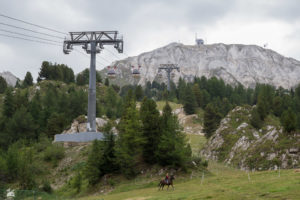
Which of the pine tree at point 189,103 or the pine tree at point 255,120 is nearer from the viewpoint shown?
the pine tree at point 255,120

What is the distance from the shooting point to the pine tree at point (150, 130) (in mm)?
49875

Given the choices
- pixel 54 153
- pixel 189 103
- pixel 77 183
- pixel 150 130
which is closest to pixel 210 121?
pixel 189 103

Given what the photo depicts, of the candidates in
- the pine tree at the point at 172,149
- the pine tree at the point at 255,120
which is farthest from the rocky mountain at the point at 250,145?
the pine tree at the point at 172,149

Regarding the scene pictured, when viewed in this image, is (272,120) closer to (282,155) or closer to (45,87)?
(282,155)

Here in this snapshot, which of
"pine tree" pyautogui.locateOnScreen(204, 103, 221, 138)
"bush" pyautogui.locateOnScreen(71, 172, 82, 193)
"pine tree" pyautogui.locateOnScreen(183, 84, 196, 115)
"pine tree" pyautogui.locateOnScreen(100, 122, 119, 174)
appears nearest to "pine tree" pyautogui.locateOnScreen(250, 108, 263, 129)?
"pine tree" pyautogui.locateOnScreen(204, 103, 221, 138)

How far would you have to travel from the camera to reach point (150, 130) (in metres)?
50.9

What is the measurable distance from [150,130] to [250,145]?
26762 mm

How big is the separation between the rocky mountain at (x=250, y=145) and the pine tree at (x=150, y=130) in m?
19.6

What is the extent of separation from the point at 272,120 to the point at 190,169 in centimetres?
5246

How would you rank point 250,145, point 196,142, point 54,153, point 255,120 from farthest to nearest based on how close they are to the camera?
point 196,142, point 255,120, point 250,145, point 54,153

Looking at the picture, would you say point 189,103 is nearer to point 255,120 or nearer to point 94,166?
point 255,120

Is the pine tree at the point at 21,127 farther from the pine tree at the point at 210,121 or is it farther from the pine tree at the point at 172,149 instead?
the pine tree at the point at 172,149

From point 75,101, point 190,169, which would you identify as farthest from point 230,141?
point 75,101

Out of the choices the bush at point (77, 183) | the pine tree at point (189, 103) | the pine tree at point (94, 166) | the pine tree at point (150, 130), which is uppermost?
the pine tree at point (189, 103)
